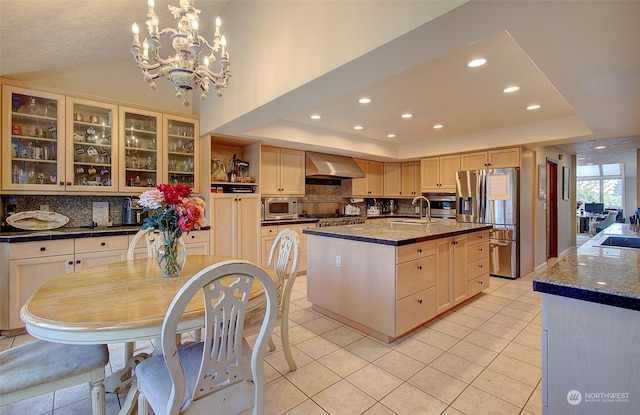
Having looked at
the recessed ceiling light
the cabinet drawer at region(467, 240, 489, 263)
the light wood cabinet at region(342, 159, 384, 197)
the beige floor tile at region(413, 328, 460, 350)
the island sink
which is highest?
the recessed ceiling light

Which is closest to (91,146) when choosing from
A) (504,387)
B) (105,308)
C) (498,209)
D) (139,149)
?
(139,149)

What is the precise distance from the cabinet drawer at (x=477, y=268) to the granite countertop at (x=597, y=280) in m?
1.76

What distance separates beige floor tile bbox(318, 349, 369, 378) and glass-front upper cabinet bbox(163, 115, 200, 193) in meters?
2.72

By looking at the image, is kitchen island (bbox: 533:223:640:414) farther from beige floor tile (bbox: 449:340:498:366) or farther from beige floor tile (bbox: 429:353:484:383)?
beige floor tile (bbox: 449:340:498:366)

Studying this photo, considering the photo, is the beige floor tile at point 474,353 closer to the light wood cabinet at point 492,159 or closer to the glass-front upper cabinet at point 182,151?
the light wood cabinet at point 492,159

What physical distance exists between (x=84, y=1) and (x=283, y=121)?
230 centimetres

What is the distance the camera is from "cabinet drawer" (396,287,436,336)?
241 centimetres

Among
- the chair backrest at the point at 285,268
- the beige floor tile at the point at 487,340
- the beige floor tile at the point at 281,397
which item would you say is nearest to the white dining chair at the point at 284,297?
the chair backrest at the point at 285,268

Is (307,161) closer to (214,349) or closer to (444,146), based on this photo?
(444,146)

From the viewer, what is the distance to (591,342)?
108cm

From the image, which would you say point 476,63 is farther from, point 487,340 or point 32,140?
point 32,140

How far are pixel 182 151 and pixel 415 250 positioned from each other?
312 centimetres

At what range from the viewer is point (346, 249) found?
277 cm

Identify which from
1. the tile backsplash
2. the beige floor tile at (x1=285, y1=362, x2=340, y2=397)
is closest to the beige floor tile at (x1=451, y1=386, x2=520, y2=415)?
the beige floor tile at (x1=285, y1=362, x2=340, y2=397)
